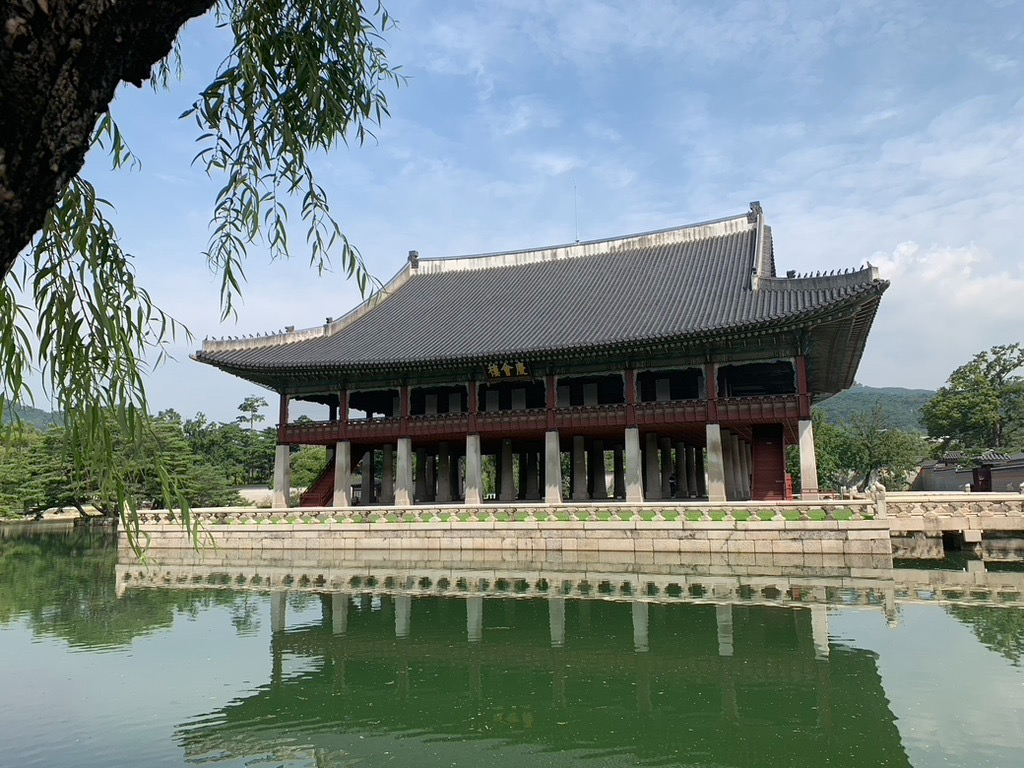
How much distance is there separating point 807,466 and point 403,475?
1673 centimetres

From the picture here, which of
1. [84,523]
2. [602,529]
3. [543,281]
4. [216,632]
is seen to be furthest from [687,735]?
[84,523]

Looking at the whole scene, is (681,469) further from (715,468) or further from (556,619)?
(556,619)

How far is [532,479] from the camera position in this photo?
39.8 meters

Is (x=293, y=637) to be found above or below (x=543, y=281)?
below

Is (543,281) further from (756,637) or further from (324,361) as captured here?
(756,637)

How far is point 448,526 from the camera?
26.4 metres

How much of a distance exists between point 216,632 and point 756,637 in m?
11.5

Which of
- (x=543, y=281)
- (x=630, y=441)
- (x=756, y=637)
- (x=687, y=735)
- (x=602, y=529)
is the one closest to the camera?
(x=687, y=735)

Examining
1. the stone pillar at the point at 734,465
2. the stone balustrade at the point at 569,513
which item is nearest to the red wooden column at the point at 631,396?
the stone balustrade at the point at 569,513

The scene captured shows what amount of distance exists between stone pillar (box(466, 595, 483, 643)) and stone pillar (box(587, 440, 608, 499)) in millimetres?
19549

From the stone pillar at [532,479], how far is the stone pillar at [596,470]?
289 centimetres

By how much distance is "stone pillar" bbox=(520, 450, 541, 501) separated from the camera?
39.8 m

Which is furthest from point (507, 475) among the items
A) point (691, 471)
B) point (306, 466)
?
point (306, 466)

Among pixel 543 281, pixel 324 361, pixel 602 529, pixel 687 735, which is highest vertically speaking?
pixel 543 281
